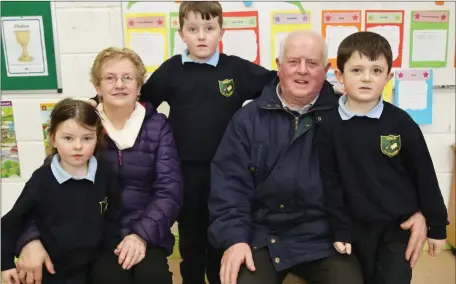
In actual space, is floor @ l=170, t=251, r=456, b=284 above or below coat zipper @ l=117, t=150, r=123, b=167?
below

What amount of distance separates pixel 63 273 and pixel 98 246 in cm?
14

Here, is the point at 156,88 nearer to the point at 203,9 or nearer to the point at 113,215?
the point at 203,9

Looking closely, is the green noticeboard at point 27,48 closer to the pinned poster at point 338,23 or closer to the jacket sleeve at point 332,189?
the pinned poster at point 338,23

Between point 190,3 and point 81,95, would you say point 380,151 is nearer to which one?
point 190,3

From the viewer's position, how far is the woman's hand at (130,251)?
1.53m

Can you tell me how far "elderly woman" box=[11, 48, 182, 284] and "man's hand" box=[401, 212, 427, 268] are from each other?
2.63 feet

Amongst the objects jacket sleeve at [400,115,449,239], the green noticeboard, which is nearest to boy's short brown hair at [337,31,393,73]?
jacket sleeve at [400,115,449,239]

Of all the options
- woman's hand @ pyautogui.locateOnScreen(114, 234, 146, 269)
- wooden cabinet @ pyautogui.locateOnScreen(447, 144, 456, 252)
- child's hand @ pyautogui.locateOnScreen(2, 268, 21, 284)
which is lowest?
wooden cabinet @ pyautogui.locateOnScreen(447, 144, 456, 252)

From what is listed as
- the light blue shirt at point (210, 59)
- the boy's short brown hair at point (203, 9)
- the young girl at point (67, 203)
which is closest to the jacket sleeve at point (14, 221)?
the young girl at point (67, 203)

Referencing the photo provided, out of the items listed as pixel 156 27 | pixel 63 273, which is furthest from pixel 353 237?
pixel 156 27

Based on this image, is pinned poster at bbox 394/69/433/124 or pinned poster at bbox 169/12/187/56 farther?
pinned poster at bbox 394/69/433/124

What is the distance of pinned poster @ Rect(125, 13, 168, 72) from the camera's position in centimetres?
234

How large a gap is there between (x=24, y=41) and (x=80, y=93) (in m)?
0.39

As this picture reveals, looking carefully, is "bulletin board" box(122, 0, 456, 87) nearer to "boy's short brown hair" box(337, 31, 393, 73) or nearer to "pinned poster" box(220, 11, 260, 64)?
"pinned poster" box(220, 11, 260, 64)
